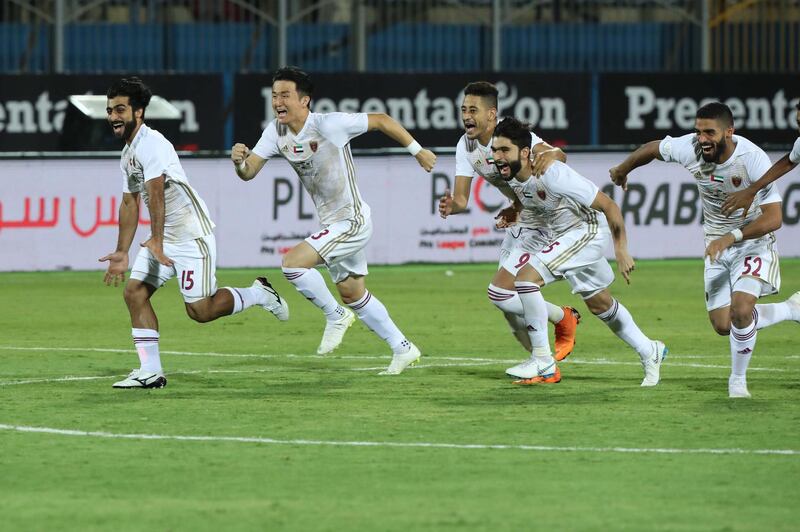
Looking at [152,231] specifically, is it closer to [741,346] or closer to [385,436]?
[385,436]

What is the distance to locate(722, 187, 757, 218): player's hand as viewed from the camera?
1004 centimetres

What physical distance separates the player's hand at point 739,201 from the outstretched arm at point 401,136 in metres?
1.93

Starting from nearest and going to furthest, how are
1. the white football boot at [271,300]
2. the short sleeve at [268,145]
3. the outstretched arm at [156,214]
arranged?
the outstretched arm at [156,214], the short sleeve at [268,145], the white football boot at [271,300]

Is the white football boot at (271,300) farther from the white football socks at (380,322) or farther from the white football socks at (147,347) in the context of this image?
the white football socks at (147,347)

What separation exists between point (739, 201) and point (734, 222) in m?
0.50

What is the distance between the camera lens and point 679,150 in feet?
34.4

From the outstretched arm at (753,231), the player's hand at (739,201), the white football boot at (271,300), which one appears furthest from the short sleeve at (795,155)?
the white football boot at (271,300)

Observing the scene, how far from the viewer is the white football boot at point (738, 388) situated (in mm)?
10117

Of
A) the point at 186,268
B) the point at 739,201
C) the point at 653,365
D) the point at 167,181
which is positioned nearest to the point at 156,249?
the point at 186,268

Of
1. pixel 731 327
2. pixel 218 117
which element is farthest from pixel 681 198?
pixel 731 327

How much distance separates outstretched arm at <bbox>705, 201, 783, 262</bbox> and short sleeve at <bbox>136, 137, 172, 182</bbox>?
3.44m

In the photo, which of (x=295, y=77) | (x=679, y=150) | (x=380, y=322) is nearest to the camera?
(x=679, y=150)

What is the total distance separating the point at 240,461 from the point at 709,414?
2959 millimetres

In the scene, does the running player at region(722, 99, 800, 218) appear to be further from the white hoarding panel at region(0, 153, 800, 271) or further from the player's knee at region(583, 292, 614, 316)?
the white hoarding panel at region(0, 153, 800, 271)
